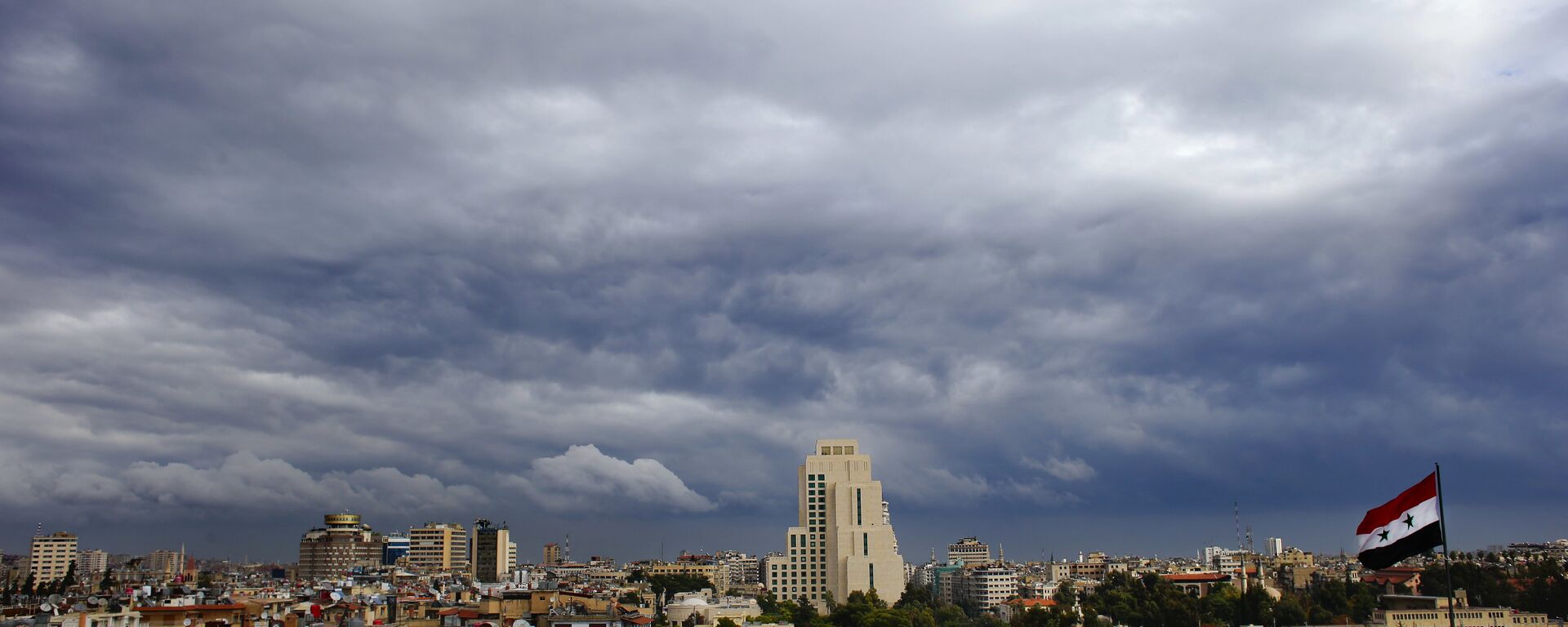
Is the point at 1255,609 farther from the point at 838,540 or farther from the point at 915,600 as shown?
the point at 838,540

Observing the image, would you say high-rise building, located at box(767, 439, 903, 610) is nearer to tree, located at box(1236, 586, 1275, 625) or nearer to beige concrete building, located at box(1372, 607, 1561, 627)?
tree, located at box(1236, 586, 1275, 625)

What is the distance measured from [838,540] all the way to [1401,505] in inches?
4825

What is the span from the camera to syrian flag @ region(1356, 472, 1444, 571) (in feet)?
90.4

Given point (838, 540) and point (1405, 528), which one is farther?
point (838, 540)

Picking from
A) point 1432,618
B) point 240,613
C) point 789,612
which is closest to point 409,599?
point 240,613

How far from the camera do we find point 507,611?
75125mm

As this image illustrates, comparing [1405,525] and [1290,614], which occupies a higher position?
[1405,525]

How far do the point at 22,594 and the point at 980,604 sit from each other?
136642 millimetres

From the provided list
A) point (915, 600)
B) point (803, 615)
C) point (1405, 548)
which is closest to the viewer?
point (1405, 548)

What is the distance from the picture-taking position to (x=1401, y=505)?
28.3 metres

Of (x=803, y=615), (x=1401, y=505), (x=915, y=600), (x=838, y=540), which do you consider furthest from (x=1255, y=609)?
(x=1401, y=505)

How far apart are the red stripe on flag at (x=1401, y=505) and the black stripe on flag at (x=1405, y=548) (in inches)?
24.0

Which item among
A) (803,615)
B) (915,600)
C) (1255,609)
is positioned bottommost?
(803,615)

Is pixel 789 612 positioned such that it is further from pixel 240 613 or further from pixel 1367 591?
pixel 240 613
